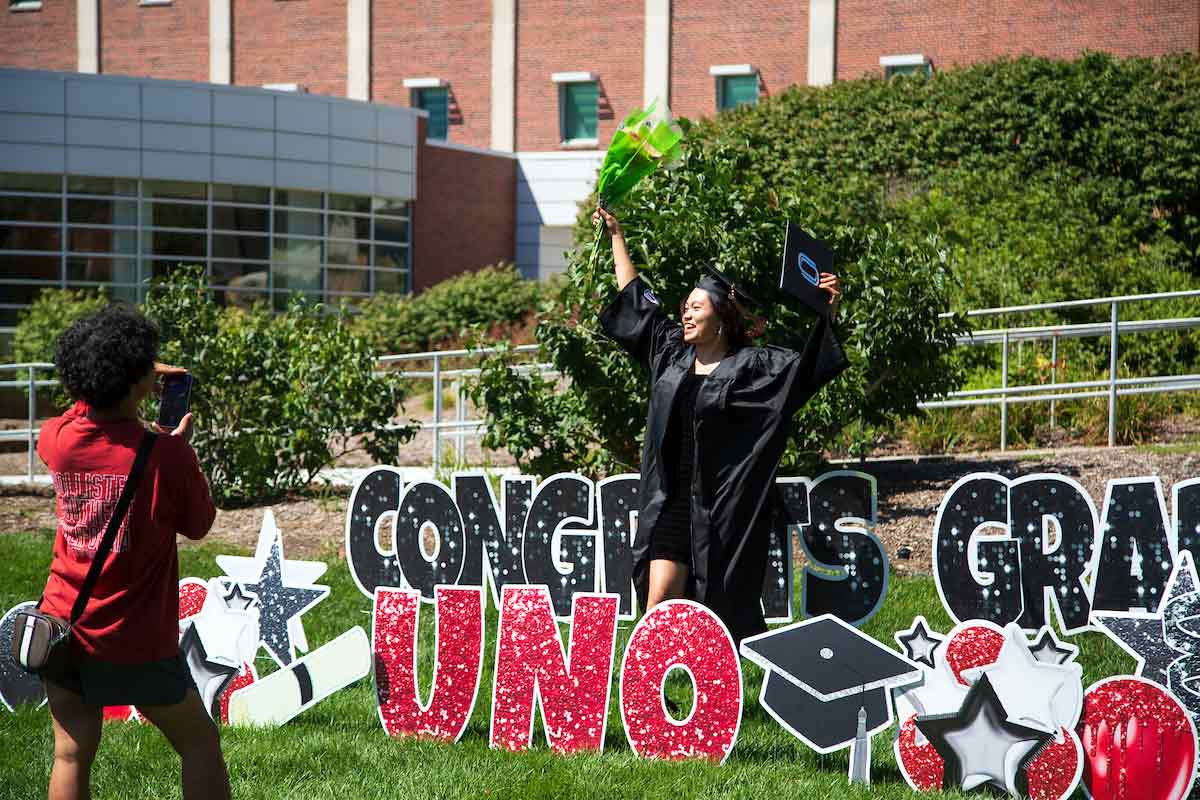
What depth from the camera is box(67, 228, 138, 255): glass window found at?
25.2m

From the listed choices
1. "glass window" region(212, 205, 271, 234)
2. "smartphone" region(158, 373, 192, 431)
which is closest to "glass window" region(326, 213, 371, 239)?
"glass window" region(212, 205, 271, 234)

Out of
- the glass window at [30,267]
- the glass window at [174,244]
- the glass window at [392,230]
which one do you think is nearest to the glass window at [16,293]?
the glass window at [30,267]

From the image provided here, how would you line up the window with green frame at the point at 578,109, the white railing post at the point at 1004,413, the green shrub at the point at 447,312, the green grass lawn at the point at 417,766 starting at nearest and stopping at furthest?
the green grass lawn at the point at 417,766 < the white railing post at the point at 1004,413 < the green shrub at the point at 447,312 < the window with green frame at the point at 578,109

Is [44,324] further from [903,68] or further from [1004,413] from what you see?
[903,68]

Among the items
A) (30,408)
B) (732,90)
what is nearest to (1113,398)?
(30,408)

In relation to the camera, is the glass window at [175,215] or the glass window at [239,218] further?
the glass window at [239,218]

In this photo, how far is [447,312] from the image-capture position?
2295cm

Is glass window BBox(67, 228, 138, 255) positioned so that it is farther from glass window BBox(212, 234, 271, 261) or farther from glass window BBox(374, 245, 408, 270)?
glass window BBox(374, 245, 408, 270)

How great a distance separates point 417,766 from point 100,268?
22.5 metres

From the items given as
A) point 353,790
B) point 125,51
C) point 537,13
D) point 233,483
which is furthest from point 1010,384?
point 125,51

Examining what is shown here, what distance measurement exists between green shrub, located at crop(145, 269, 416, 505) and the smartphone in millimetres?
6101

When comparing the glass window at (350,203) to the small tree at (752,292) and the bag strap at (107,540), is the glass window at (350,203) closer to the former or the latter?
the small tree at (752,292)

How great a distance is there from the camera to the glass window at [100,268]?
83.0 ft

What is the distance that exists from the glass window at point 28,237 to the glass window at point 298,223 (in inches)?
157
